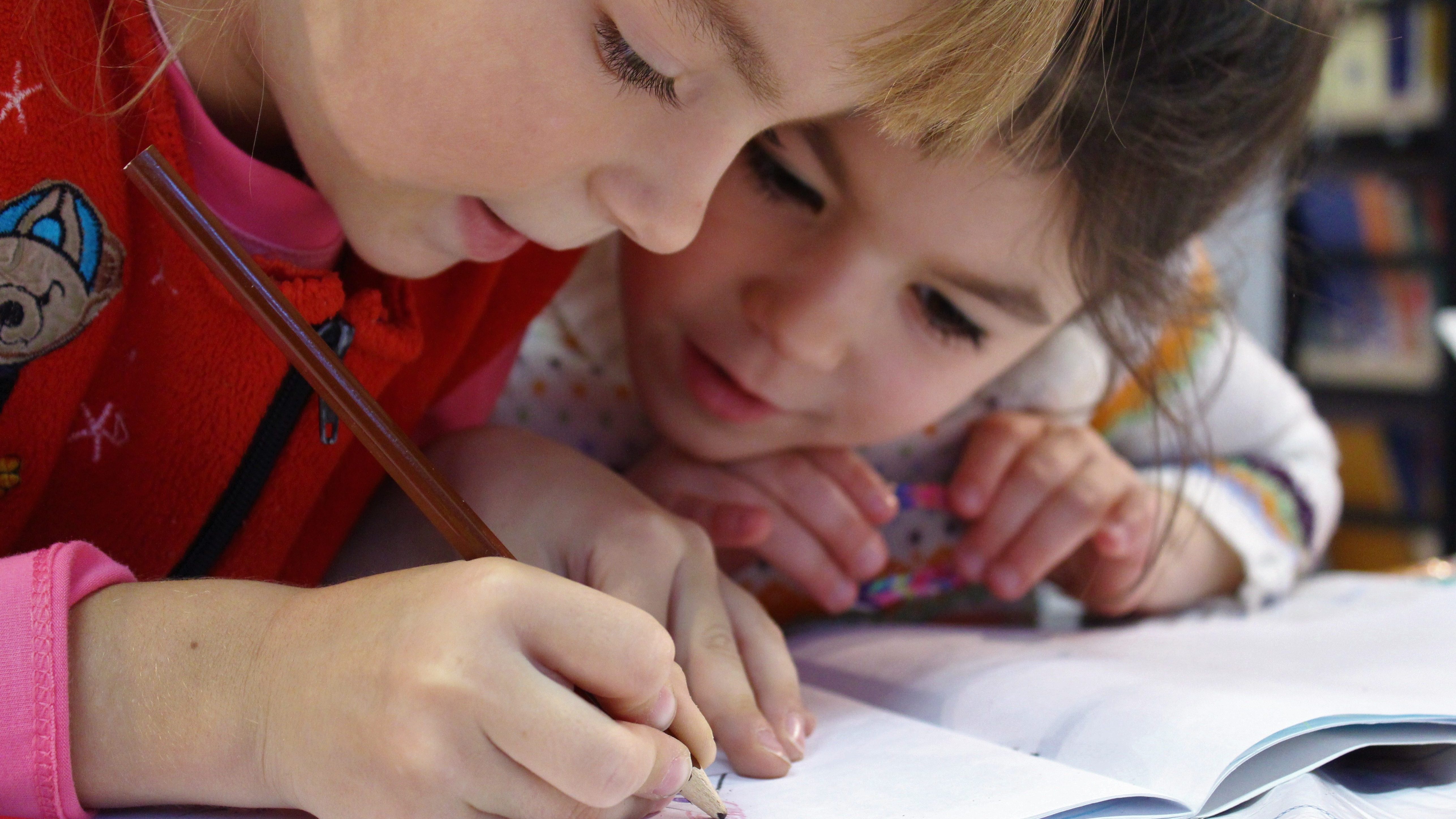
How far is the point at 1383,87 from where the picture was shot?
1797 millimetres

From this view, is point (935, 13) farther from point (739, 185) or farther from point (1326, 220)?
point (1326, 220)

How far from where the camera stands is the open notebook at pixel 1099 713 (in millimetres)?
366

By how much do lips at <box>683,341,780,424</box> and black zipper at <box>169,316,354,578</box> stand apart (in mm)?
192

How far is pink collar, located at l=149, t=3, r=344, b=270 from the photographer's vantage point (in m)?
0.46

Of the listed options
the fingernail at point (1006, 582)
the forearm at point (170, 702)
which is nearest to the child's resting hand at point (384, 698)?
the forearm at point (170, 702)

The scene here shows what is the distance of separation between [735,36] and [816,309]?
0.64 ft

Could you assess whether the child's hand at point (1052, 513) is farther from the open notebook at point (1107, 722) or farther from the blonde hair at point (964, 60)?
the blonde hair at point (964, 60)

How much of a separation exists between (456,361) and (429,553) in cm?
15

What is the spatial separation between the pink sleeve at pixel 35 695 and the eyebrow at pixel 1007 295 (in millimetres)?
379

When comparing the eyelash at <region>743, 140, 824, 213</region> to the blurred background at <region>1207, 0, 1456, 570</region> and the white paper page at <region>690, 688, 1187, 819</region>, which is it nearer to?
the white paper page at <region>690, 688, 1187, 819</region>

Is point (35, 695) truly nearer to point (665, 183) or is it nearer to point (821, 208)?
point (665, 183)

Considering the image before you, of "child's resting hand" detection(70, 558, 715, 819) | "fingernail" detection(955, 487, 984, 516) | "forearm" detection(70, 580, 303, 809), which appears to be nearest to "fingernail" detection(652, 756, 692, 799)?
"child's resting hand" detection(70, 558, 715, 819)

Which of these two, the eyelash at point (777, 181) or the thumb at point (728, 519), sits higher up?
the eyelash at point (777, 181)

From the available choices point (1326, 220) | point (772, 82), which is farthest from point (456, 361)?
point (1326, 220)
